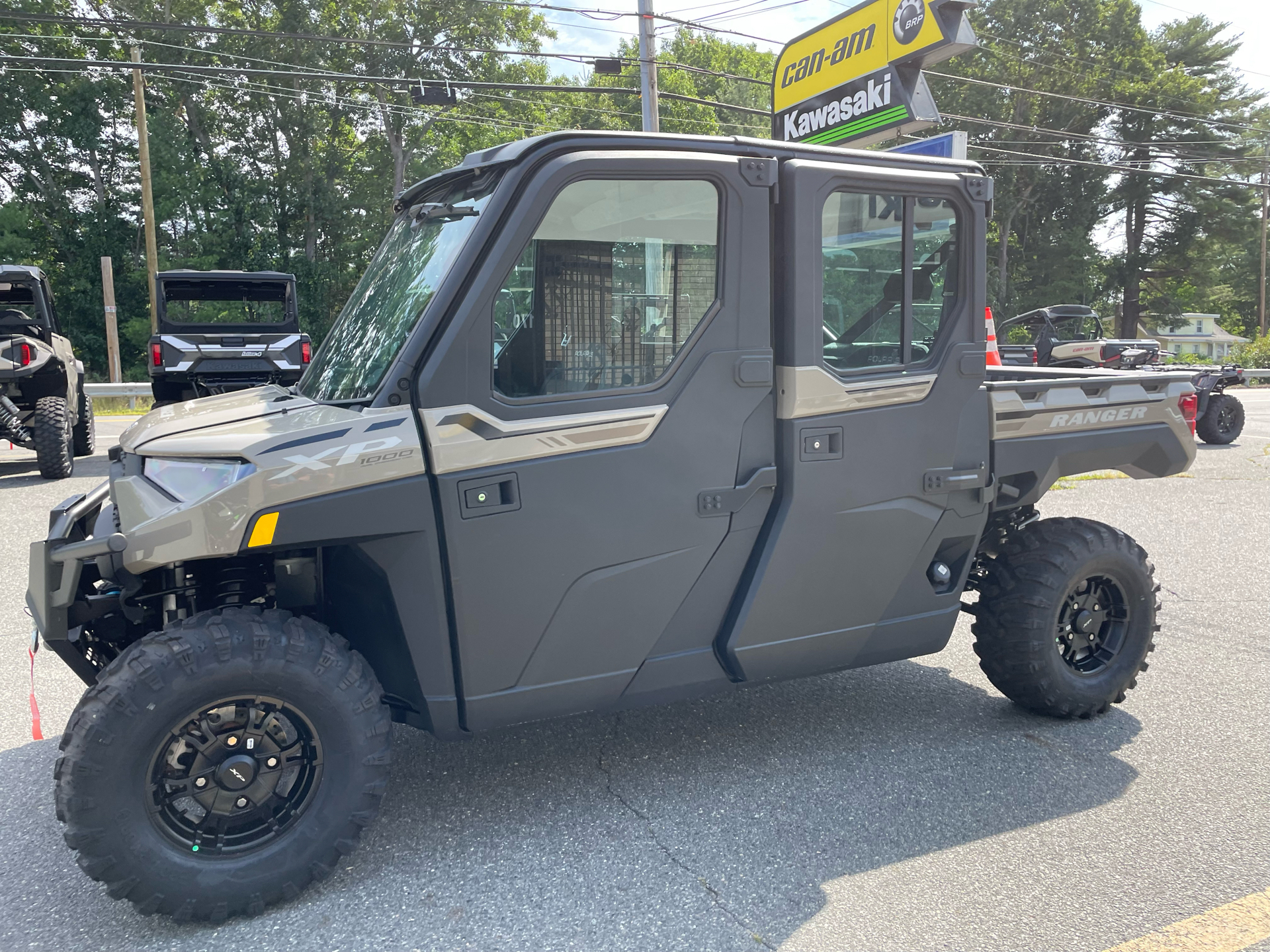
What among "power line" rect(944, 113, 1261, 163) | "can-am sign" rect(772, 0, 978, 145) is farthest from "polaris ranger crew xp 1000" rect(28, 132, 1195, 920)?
"power line" rect(944, 113, 1261, 163)

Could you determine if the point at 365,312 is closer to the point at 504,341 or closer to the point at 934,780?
the point at 504,341

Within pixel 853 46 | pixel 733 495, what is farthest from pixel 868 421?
pixel 853 46

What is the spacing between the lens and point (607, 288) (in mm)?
3092

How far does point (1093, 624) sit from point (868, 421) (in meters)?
1.60

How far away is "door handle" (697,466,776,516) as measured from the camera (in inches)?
128

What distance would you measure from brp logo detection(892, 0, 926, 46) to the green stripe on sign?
2.80ft

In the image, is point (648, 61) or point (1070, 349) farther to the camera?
point (648, 61)

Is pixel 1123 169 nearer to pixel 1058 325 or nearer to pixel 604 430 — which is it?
pixel 1058 325

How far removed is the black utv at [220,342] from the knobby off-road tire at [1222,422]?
12.5 m

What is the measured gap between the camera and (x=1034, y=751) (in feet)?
12.6

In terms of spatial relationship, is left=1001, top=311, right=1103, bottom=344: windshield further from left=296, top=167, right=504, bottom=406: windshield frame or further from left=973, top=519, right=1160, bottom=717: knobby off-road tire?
left=296, top=167, right=504, bottom=406: windshield frame

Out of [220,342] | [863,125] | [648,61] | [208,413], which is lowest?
[208,413]

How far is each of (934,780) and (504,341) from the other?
2288 mm

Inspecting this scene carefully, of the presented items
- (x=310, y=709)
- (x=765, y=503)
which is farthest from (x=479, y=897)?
(x=765, y=503)
